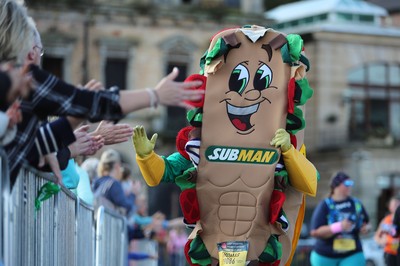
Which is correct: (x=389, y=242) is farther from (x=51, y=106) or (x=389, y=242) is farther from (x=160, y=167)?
(x=51, y=106)

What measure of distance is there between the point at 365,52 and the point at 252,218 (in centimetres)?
4000

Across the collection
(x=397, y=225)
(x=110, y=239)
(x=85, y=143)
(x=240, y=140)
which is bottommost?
(x=397, y=225)

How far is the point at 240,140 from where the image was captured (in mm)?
9039

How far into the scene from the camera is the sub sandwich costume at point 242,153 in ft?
29.7

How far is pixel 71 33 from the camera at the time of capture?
42594mm

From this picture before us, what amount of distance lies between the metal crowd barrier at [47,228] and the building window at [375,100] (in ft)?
120

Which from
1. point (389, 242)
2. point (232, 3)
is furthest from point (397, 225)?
point (232, 3)

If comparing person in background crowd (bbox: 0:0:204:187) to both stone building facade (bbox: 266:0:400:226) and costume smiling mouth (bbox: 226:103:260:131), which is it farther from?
stone building facade (bbox: 266:0:400:226)

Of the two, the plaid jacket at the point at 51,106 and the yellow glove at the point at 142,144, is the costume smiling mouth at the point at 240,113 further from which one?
the plaid jacket at the point at 51,106

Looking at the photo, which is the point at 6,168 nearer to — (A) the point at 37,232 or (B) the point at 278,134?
(A) the point at 37,232

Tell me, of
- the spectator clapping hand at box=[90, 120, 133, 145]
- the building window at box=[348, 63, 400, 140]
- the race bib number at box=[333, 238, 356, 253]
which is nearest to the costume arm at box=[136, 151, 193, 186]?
the spectator clapping hand at box=[90, 120, 133, 145]

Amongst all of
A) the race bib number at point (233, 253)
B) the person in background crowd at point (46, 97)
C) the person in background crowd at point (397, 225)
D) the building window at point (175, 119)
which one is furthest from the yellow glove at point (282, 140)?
the building window at point (175, 119)

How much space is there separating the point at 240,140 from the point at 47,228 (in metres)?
1.85

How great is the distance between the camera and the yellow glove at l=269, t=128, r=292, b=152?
8.96 meters
